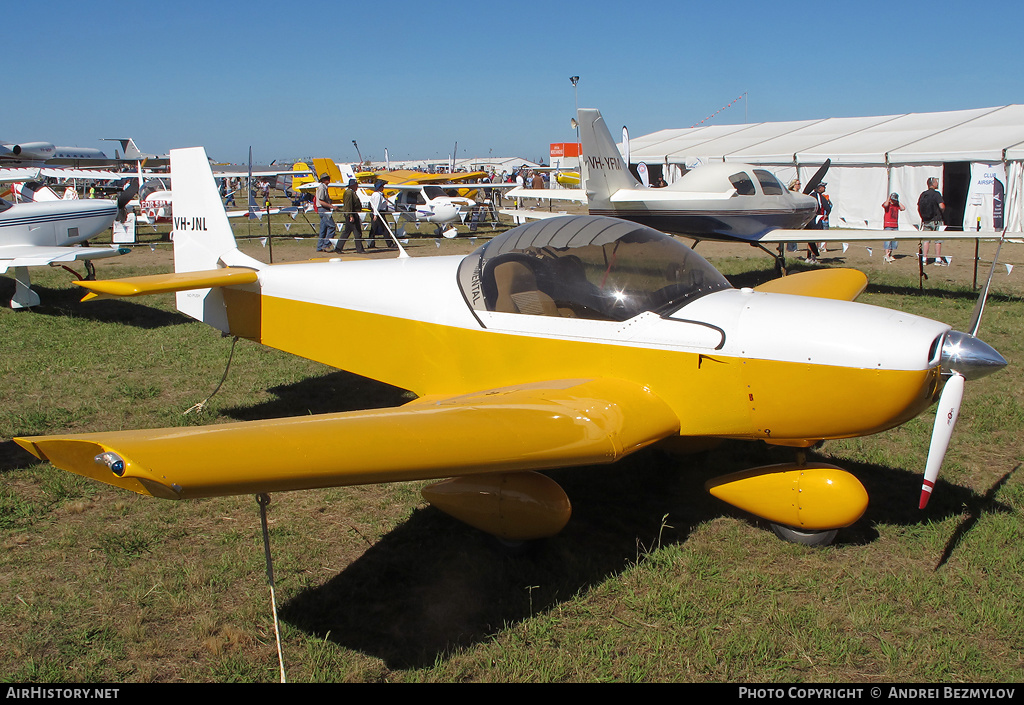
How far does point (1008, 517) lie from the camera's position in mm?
4000

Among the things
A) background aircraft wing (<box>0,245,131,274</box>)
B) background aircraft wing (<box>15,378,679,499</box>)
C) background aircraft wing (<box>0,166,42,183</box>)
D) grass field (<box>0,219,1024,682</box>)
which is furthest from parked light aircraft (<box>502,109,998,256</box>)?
background aircraft wing (<box>0,166,42,183</box>)

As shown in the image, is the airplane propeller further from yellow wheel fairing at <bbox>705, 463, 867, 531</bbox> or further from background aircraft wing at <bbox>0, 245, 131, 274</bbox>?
background aircraft wing at <bbox>0, 245, 131, 274</bbox>

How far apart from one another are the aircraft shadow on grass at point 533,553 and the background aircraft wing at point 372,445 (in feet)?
2.64

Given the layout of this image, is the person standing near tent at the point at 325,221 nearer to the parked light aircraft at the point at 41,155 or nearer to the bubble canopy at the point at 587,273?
the parked light aircraft at the point at 41,155

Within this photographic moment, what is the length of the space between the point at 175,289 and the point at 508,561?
10.3 feet

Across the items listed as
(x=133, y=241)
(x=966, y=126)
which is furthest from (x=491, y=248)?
(x=966, y=126)

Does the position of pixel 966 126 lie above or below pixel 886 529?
above

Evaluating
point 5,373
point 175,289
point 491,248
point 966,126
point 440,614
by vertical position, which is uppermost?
point 966,126

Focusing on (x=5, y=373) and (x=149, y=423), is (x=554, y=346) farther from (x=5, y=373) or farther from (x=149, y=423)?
(x=5, y=373)

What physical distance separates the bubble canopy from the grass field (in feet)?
2.84

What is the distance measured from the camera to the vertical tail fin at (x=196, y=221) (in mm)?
5965

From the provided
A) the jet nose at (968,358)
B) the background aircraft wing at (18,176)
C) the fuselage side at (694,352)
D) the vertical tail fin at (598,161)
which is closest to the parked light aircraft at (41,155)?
the background aircraft wing at (18,176)

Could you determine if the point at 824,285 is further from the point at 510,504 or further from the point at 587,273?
the point at 510,504

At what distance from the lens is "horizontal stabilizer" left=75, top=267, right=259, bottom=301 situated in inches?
181
